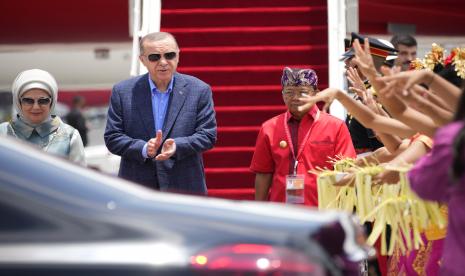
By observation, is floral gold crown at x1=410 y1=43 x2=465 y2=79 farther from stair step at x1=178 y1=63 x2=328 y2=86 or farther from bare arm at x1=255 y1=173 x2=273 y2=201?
stair step at x1=178 y1=63 x2=328 y2=86

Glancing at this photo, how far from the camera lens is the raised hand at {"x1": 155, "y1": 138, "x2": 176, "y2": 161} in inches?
302

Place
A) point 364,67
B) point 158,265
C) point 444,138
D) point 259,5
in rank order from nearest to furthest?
point 158,265 → point 444,138 → point 364,67 → point 259,5

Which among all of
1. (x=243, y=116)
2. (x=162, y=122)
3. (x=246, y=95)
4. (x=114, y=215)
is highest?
(x=246, y=95)

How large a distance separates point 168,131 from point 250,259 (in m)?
4.30

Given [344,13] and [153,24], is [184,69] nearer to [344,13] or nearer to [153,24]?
[153,24]

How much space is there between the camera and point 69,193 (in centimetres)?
393

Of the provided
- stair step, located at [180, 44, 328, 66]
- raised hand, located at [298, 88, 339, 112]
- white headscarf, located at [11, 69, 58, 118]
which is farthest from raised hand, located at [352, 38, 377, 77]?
stair step, located at [180, 44, 328, 66]

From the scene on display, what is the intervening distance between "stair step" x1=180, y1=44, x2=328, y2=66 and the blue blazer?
4.71m

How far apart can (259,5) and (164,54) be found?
5922 millimetres

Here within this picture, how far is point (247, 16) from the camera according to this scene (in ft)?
44.5

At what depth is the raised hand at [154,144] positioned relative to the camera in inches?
297

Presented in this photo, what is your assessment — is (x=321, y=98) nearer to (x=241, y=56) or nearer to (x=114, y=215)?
(x=114, y=215)

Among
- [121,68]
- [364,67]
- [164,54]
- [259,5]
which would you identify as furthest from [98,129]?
[364,67]

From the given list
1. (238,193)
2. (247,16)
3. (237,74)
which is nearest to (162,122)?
Answer: (238,193)
